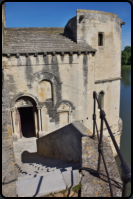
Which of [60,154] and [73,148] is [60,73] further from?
[73,148]

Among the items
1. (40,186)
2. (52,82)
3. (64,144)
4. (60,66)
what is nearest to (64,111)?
(52,82)

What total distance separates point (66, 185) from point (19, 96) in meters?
7.84

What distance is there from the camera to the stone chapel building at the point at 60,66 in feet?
30.6

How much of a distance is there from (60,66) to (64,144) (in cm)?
525

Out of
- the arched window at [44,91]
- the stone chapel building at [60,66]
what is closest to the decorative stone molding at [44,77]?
the stone chapel building at [60,66]

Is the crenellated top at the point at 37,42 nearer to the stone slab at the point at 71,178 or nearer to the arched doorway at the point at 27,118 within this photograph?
the arched doorway at the point at 27,118

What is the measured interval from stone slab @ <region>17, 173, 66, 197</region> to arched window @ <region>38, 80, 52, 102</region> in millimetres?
7744

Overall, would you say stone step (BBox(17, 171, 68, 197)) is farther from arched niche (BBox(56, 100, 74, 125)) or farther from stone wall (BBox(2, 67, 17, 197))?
arched niche (BBox(56, 100, 74, 125))

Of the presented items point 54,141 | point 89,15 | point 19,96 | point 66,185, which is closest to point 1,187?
point 66,185

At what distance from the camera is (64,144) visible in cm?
600

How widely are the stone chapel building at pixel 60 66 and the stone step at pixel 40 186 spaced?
7.64 metres

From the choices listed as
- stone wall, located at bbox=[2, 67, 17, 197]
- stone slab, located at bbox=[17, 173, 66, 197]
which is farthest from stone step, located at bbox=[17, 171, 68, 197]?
stone wall, located at bbox=[2, 67, 17, 197]

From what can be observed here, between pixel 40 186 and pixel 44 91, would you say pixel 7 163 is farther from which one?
pixel 44 91

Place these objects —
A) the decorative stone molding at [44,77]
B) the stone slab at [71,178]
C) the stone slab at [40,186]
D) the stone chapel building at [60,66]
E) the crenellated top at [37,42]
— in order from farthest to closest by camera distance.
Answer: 1. the decorative stone molding at [44,77]
2. the stone chapel building at [60,66]
3. the crenellated top at [37,42]
4. the stone slab at [71,178]
5. the stone slab at [40,186]
